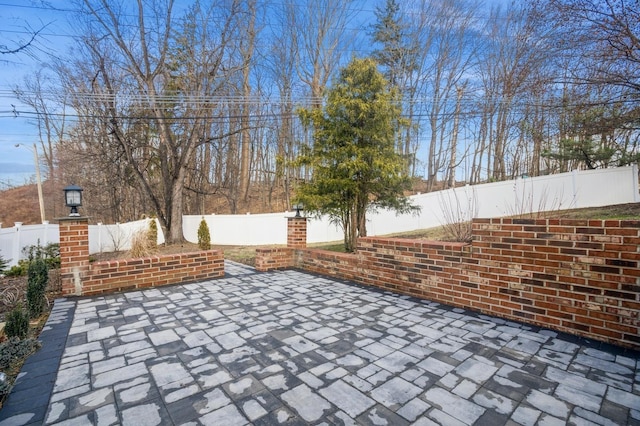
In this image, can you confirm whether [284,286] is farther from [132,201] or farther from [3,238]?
[132,201]

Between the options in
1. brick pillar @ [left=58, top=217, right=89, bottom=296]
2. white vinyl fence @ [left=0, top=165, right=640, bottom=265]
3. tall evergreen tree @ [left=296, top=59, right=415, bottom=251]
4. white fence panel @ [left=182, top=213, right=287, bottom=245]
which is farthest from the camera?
white fence panel @ [left=182, top=213, right=287, bottom=245]

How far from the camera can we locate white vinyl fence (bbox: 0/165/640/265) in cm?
770

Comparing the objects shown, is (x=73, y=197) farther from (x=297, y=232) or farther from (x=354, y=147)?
(x=354, y=147)

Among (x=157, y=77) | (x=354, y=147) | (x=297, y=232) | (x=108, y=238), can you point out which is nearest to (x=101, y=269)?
(x=297, y=232)

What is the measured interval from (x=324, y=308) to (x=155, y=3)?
11661mm

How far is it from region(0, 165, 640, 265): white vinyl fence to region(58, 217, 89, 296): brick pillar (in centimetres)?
425

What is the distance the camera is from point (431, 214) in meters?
11.2

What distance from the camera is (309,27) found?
13219mm

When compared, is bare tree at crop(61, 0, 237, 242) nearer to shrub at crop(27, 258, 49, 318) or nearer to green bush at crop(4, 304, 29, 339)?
shrub at crop(27, 258, 49, 318)

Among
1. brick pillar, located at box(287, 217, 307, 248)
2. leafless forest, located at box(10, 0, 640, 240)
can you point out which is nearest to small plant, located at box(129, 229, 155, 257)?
brick pillar, located at box(287, 217, 307, 248)

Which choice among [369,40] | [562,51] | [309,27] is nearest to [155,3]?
[309,27]

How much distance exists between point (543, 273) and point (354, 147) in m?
4.20

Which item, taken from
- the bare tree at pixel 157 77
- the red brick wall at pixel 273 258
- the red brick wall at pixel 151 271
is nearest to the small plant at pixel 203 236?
the bare tree at pixel 157 77

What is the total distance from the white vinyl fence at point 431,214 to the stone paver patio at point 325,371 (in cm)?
475
